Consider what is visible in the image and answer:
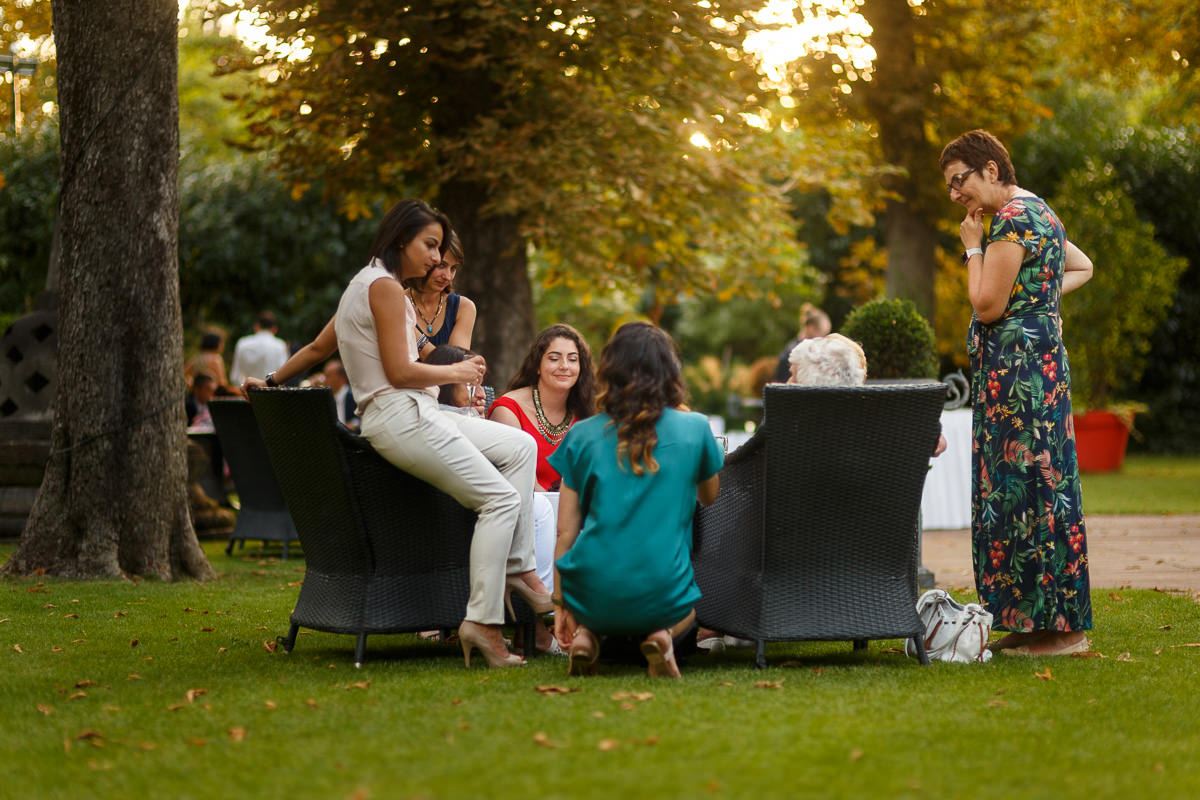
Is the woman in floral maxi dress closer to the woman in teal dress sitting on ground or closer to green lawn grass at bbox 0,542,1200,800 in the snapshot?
green lawn grass at bbox 0,542,1200,800

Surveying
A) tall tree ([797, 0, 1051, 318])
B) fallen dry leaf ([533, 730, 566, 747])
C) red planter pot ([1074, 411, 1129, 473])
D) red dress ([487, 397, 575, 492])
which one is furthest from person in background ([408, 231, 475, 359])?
red planter pot ([1074, 411, 1129, 473])

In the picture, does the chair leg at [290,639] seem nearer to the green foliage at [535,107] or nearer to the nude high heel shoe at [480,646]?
the nude high heel shoe at [480,646]

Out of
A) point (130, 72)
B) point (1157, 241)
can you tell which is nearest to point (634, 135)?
point (130, 72)

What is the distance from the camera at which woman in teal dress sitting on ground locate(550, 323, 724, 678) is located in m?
4.41

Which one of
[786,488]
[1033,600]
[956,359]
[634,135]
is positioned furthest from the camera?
[956,359]

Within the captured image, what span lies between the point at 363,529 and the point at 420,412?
1.74 ft

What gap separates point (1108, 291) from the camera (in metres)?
17.8

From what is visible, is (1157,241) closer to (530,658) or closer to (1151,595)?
(1151,595)

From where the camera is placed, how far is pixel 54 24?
761 cm

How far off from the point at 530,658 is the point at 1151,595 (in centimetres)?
367

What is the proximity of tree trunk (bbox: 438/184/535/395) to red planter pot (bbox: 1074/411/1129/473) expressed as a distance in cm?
882

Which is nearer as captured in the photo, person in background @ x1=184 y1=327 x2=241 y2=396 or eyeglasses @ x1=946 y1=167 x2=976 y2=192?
eyeglasses @ x1=946 y1=167 x2=976 y2=192

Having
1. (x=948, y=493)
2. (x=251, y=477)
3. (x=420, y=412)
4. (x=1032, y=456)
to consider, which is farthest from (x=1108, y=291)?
(x=420, y=412)

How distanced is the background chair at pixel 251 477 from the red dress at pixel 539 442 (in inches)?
156
